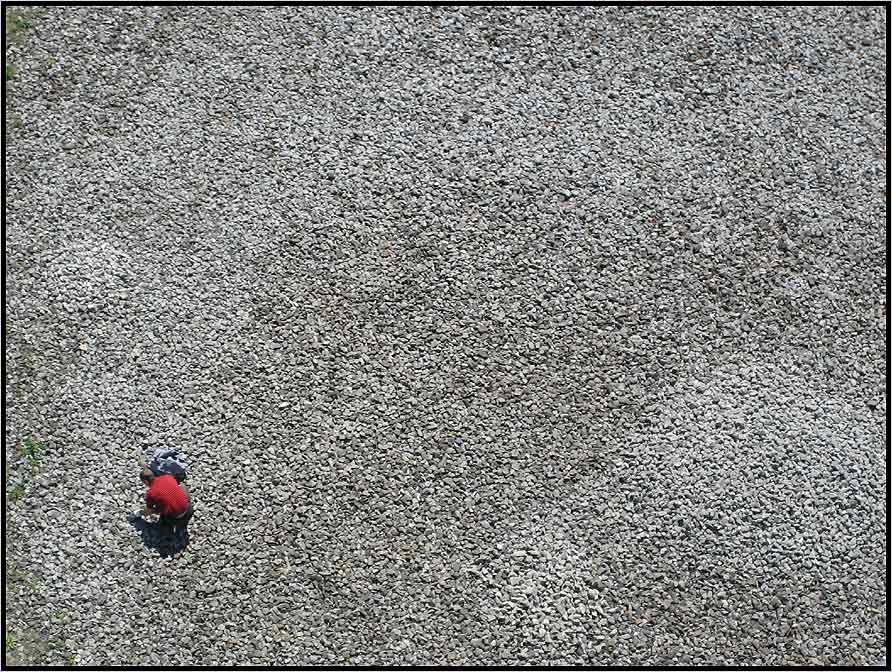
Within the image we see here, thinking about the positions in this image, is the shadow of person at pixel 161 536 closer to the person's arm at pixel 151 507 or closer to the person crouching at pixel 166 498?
the person crouching at pixel 166 498

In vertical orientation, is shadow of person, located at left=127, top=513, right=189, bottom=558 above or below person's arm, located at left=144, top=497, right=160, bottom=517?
below

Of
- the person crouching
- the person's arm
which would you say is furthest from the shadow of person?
the person's arm

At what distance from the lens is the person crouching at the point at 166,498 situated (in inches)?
305

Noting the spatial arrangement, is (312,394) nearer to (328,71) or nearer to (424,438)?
(424,438)

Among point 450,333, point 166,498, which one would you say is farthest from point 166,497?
point 450,333

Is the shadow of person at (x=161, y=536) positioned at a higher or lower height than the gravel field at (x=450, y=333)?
lower

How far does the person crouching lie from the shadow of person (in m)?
0.04

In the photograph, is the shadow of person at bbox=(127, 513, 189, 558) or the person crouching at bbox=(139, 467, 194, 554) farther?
the shadow of person at bbox=(127, 513, 189, 558)

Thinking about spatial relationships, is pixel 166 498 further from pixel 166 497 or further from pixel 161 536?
pixel 161 536

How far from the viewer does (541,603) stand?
26.3ft

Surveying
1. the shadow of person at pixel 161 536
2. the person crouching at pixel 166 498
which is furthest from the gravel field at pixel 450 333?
the person crouching at pixel 166 498

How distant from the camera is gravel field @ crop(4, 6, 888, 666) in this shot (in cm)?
806

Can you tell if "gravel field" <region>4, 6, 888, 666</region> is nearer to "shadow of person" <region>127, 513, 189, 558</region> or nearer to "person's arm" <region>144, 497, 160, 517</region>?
"shadow of person" <region>127, 513, 189, 558</region>

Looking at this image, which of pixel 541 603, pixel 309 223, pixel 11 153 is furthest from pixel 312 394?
pixel 11 153
